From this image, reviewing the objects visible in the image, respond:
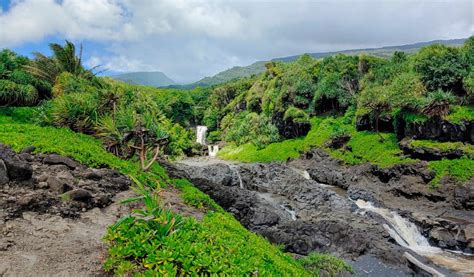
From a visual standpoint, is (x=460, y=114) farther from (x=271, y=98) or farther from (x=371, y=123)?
(x=271, y=98)

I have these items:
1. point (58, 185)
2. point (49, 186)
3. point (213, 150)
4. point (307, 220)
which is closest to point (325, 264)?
point (307, 220)

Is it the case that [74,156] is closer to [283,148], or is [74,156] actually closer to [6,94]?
[6,94]

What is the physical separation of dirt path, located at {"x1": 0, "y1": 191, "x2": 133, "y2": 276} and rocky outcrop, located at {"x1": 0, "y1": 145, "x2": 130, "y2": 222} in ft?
1.14

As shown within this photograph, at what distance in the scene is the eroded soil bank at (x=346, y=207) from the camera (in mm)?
17406

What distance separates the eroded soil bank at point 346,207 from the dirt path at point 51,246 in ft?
39.0

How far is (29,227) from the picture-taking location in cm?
701

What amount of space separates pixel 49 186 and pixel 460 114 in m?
36.2

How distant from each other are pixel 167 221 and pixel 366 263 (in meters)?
14.0

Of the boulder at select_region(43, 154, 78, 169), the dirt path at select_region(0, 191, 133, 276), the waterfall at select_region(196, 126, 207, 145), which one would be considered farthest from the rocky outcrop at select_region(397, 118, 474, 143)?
the waterfall at select_region(196, 126, 207, 145)

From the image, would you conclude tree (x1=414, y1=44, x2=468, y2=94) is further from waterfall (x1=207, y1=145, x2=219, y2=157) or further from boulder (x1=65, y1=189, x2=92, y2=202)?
waterfall (x1=207, y1=145, x2=219, y2=157)

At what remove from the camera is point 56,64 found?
32969 millimetres

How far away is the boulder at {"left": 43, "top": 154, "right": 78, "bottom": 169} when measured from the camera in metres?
11.6

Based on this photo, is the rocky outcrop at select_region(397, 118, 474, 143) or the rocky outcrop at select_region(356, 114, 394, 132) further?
the rocky outcrop at select_region(356, 114, 394, 132)

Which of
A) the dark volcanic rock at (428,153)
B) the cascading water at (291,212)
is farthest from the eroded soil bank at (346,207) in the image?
the dark volcanic rock at (428,153)
